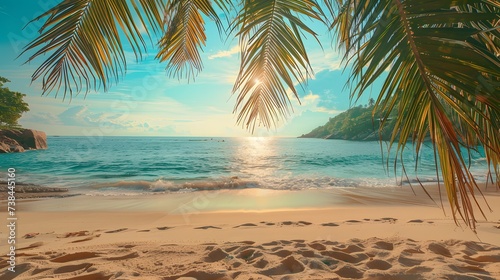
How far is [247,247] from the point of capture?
3170 millimetres

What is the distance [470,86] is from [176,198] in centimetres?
865

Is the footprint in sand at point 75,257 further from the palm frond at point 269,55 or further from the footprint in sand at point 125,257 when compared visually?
the palm frond at point 269,55

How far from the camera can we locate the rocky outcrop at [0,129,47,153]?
26789mm

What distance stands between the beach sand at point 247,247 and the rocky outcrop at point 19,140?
25696 millimetres

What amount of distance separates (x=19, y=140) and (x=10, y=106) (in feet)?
11.0

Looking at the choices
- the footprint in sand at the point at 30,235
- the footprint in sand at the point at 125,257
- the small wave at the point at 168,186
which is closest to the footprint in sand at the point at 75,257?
the footprint in sand at the point at 125,257

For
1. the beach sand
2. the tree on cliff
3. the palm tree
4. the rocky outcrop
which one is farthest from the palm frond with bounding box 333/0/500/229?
the tree on cliff

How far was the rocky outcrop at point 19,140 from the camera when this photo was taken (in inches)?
1055

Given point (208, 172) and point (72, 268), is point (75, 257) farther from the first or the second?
point (208, 172)

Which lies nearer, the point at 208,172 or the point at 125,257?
the point at 125,257

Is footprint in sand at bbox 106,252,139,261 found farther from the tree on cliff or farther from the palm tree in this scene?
the tree on cliff

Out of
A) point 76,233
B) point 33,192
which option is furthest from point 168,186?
point 76,233

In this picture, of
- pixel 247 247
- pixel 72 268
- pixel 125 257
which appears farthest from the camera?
pixel 247 247

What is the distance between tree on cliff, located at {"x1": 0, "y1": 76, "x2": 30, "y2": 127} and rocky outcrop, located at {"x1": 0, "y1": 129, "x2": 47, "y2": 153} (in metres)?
1.39
